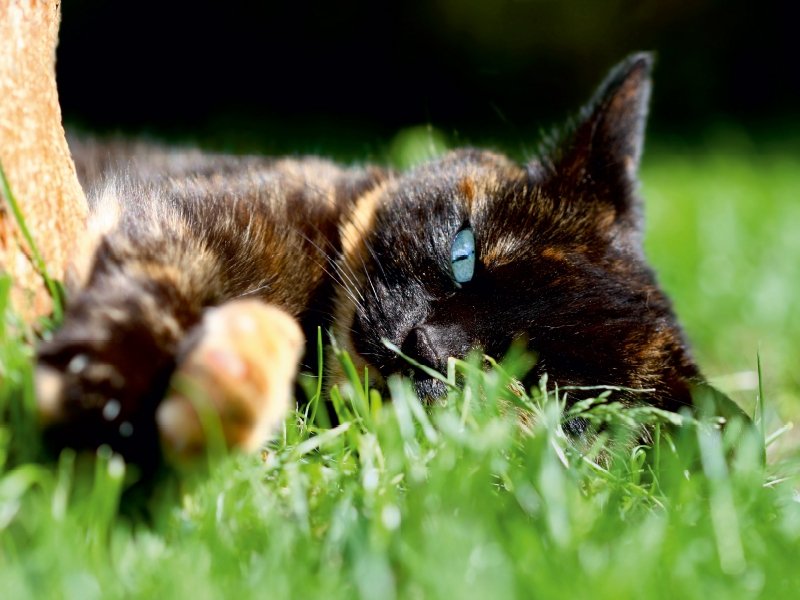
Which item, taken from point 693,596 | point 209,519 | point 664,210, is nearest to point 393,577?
point 209,519

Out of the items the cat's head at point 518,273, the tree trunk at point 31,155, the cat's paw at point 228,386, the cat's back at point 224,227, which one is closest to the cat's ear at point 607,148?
the cat's head at point 518,273

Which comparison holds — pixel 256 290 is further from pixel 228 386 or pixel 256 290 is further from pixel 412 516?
pixel 412 516

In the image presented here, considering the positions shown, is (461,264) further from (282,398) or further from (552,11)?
(552,11)

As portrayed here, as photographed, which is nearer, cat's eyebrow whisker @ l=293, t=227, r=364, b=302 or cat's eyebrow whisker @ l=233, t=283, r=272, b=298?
cat's eyebrow whisker @ l=233, t=283, r=272, b=298

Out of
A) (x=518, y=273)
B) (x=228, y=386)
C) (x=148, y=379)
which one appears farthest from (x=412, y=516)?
(x=518, y=273)

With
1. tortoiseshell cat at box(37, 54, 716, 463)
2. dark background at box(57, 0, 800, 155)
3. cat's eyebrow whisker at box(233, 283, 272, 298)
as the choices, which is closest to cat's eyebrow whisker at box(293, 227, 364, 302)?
tortoiseshell cat at box(37, 54, 716, 463)

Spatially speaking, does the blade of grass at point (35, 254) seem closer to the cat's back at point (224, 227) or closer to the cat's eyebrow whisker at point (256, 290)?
the cat's back at point (224, 227)

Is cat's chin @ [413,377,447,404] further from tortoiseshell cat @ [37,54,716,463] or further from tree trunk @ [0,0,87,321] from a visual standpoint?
tree trunk @ [0,0,87,321]
